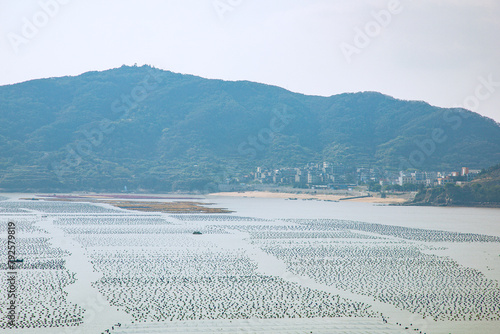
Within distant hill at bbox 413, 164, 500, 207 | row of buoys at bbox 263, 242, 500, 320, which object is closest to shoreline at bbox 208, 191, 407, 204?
distant hill at bbox 413, 164, 500, 207

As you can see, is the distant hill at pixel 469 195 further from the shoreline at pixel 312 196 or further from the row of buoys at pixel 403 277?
the row of buoys at pixel 403 277

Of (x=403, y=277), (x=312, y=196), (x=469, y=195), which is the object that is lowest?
(x=403, y=277)

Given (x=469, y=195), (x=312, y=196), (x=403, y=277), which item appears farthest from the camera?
(x=312, y=196)

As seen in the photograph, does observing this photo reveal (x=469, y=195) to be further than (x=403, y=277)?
Yes

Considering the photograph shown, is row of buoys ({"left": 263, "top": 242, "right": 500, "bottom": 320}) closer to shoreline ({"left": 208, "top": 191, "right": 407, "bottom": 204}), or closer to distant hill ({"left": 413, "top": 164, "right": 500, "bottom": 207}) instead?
distant hill ({"left": 413, "top": 164, "right": 500, "bottom": 207})

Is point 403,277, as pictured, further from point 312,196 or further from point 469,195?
point 312,196

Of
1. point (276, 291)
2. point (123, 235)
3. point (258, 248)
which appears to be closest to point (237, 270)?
point (276, 291)

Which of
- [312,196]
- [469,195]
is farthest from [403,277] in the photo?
[312,196]

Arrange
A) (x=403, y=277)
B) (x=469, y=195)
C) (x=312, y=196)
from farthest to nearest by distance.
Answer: (x=312, y=196)
(x=469, y=195)
(x=403, y=277)
